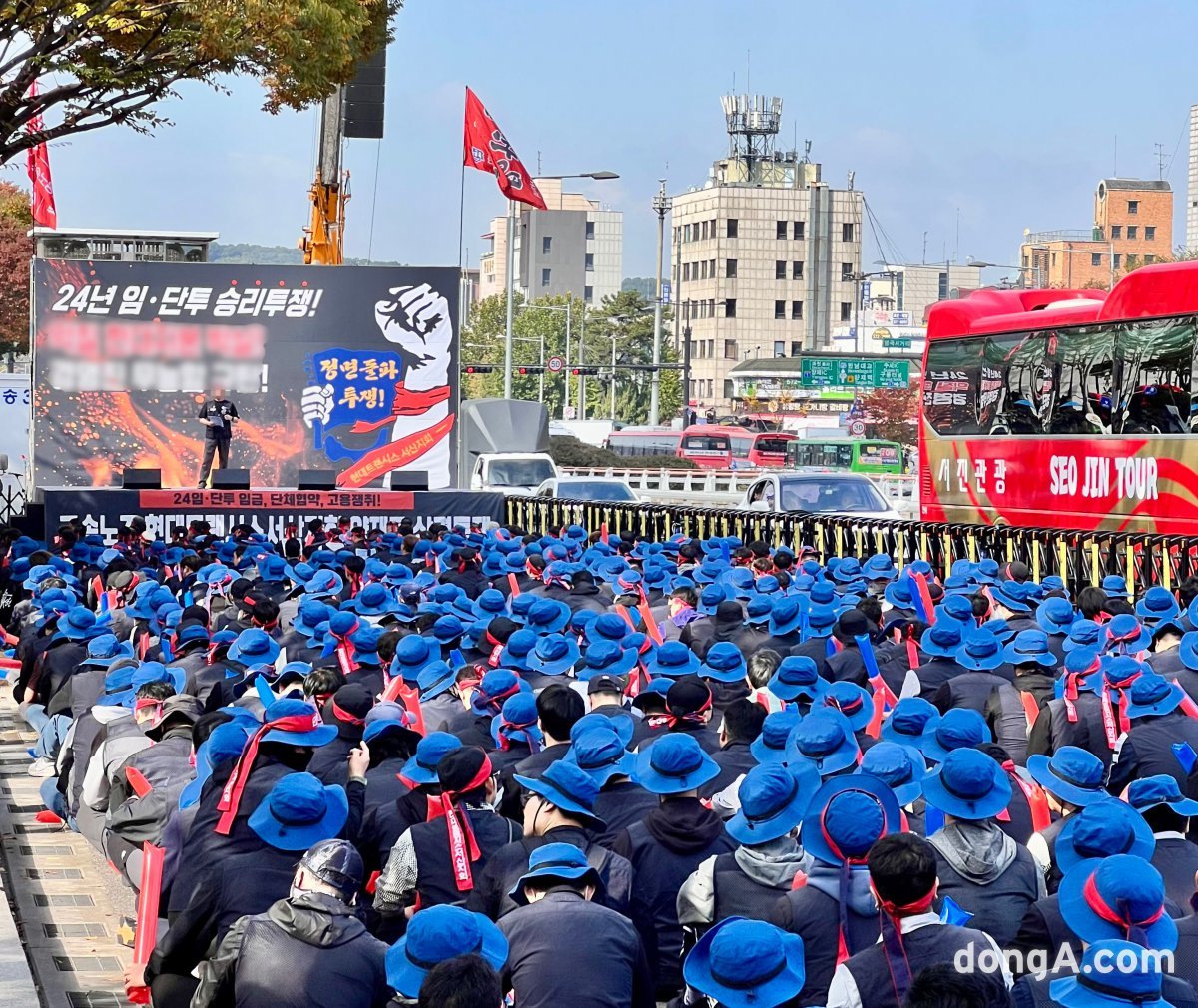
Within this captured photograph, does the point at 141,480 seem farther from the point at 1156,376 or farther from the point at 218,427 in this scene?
the point at 1156,376

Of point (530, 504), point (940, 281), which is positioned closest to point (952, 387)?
point (530, 504)

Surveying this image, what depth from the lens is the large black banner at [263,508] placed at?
26969 mm

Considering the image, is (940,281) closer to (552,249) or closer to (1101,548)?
(552,249)

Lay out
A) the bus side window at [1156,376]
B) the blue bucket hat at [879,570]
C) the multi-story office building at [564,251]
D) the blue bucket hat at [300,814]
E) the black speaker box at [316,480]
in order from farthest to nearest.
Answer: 1. the multi-story office building at [564,251]
2. the black speaker box at [316,480]
3. the bus side window at [1156,376]
4. the blue bucket hat at [879,570]
5. the blue bucket hat at [300,814]

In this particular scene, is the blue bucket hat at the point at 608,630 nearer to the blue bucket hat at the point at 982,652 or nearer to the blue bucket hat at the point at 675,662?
the blue bucket hat at the point at 675,662

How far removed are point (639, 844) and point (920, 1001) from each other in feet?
8.33

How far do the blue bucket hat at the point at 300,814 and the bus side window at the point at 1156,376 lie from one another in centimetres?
1684

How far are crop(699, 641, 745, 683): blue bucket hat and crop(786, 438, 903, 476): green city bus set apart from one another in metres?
50.4

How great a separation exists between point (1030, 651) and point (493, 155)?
103 ft

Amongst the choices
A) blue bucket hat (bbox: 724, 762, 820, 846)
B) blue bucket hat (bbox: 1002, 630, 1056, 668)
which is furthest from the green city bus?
blue bucket hat (bbox: 724, 762, 820, 846)

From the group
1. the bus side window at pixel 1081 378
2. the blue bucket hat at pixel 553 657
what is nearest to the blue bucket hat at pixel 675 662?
the blue bucket hat at pixel 553 657

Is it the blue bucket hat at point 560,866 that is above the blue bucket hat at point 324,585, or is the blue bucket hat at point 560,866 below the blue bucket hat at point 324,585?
below

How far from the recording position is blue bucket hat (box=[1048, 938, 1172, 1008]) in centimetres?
449

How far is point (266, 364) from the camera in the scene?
109 feet
